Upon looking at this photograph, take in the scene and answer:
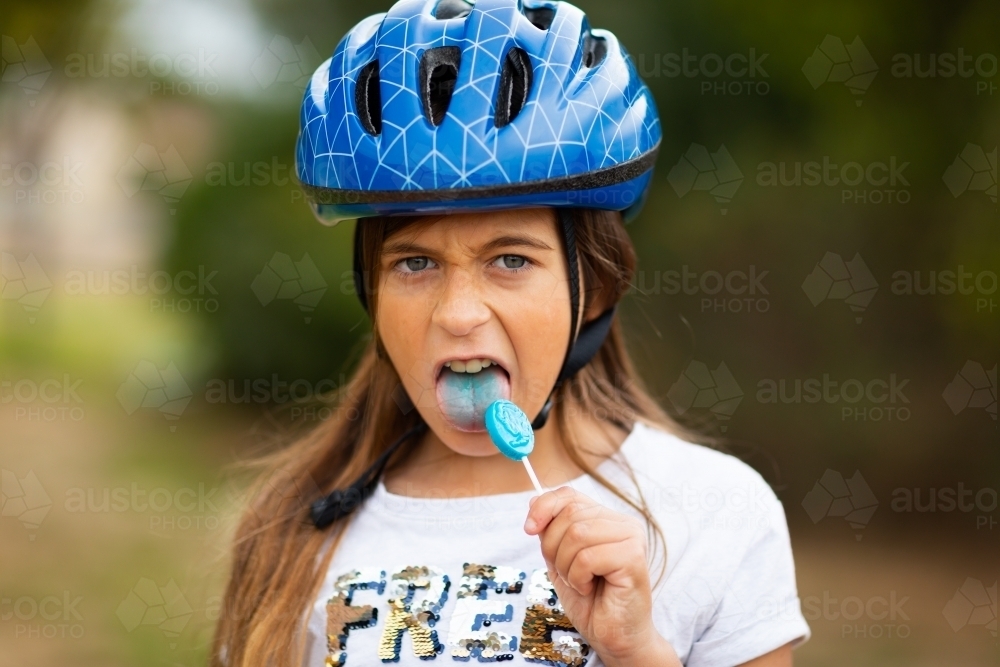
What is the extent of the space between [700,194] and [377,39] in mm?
4566

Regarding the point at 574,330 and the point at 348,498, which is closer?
the point at 574,330

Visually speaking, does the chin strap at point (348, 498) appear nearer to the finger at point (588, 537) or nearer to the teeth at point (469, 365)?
the teeth at point (469, 365)

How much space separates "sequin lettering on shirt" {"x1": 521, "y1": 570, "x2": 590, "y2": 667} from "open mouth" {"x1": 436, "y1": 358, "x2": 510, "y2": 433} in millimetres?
451

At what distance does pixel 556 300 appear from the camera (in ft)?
8.32

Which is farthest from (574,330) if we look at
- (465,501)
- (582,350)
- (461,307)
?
(465,501)

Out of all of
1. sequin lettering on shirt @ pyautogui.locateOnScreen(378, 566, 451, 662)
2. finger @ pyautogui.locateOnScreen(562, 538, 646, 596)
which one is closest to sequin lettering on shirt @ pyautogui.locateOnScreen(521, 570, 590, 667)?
sequin lettering on shirt @ pyautogui.locateOnScreen(378, 566, 451, 662)

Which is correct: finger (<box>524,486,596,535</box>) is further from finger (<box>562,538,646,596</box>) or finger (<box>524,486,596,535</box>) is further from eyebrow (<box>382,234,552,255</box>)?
eyebrow (<box>382,234,552,255</box>)

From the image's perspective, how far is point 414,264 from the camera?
254cm

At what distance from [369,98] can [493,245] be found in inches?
22.2

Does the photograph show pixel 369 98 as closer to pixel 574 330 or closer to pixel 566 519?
pixel 574 330

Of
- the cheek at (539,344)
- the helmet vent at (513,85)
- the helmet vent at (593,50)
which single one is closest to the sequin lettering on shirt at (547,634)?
the cheek at (539,344)

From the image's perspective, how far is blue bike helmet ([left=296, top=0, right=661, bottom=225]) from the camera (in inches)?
93.7

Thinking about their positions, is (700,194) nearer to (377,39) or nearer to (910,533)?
(910,533)

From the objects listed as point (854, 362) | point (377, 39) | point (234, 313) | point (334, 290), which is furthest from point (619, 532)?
point (234, 313)
